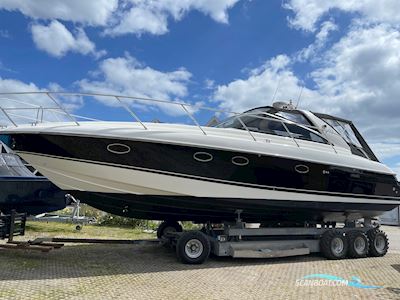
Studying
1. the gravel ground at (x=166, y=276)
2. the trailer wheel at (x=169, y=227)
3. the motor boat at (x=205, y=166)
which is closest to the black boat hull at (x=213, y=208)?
the motor boat at (x=205, y=166)

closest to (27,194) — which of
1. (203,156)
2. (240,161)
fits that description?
(203,156)

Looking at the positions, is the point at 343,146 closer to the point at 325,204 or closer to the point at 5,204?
the point at 325,204

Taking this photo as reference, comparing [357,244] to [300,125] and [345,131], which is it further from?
[300,125]

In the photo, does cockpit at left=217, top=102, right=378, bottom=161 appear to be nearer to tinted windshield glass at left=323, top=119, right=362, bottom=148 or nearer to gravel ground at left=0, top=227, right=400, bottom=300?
tinted windshield glass at left=323, top=119, right=362, bottom=148

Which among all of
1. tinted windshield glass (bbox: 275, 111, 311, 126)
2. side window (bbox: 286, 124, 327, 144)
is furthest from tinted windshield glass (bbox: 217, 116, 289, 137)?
tinted windshield glass (bbox: 275, 111, 311, 126)

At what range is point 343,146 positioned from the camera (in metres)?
9.17

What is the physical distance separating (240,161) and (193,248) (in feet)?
5.95

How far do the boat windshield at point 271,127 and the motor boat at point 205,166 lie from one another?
2cm

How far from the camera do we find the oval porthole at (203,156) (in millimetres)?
7230

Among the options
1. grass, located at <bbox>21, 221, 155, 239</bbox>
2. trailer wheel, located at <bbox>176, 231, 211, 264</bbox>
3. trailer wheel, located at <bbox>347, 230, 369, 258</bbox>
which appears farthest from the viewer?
grass, located at <bbox>21, 221, 155, 239</bbox>

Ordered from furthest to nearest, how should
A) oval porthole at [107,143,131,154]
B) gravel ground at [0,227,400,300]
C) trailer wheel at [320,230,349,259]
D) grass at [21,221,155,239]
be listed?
grass at [21,221,155,239] < trailer wheel at [320,230,349,259] < oval porthole at [107,143,131,154] < gravel ground at [0,227,400,300]

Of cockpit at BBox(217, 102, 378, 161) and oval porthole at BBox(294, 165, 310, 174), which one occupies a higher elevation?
cockpit at BBox(217, 102, 378, 161)

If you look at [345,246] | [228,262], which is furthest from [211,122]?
[345,246]

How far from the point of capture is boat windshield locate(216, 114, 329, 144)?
27.1 ft
